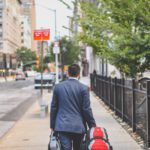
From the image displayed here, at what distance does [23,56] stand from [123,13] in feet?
602

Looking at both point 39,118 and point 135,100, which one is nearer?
point 135,100

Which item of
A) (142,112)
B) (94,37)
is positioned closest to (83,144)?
(142,112)

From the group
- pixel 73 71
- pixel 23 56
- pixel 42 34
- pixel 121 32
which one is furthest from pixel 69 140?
pixel 23 56

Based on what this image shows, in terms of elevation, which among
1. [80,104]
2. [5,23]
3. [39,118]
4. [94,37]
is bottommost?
[39,118]

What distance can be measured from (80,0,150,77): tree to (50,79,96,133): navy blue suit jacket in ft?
22.1

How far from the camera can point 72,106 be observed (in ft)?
24.8

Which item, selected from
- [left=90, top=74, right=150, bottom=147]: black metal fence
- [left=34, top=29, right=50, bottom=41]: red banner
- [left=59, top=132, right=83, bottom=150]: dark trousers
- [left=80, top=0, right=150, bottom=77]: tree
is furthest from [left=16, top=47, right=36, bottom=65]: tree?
[left=59, top=132, right=83, bottom=150]: dark trousers

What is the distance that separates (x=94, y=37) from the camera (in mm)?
16953

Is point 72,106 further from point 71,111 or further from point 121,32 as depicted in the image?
point 121,32

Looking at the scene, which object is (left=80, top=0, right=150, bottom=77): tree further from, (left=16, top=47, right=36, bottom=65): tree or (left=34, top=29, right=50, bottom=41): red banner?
(left=16, top=47, right=36, bottom=65): tree

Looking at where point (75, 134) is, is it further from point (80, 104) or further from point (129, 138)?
point (129, 138)

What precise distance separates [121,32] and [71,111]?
7.53m

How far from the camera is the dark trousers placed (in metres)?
7.46

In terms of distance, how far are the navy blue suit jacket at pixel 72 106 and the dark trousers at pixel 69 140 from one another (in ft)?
0.34
